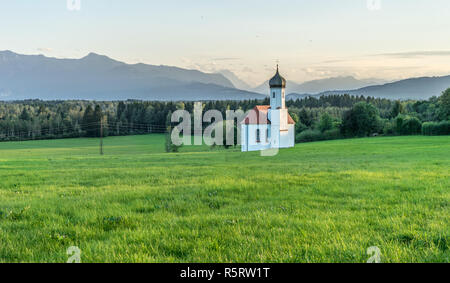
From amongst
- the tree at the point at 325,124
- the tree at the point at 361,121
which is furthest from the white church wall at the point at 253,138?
the tree at the point at 361,121

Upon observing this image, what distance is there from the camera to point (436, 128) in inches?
2539

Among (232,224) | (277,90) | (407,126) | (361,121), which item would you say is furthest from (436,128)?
(232,224)

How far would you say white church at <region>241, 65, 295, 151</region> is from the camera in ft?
209

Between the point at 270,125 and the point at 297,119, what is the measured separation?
91.9ft

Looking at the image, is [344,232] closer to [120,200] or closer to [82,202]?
[120,200]

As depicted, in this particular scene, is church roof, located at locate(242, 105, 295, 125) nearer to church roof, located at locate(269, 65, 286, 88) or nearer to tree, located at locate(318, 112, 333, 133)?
church roof, located at locate(269, 65, 286, 88)

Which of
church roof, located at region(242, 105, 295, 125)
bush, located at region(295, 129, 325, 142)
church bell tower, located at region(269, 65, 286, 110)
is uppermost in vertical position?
church bell tower, located at region(269, 65, 286, 110)

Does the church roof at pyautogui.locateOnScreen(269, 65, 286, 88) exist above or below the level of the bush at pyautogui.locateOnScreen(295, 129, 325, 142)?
above

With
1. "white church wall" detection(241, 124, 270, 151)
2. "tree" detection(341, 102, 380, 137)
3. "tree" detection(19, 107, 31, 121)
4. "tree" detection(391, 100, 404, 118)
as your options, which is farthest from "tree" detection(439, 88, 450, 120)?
"tree" detection(19, 107, 31, 121)

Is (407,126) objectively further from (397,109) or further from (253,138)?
(253,138)

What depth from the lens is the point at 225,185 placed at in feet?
32.7

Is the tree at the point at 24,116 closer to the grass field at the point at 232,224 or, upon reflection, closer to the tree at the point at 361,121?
the tree at the point at 361,121
